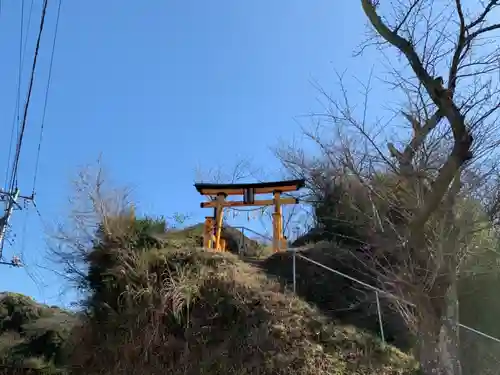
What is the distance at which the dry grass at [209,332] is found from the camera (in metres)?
8.75

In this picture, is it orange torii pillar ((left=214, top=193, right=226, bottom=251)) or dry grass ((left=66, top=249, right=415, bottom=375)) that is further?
orange torii pillar ((left=214, top=193, right=226, bottom=251))

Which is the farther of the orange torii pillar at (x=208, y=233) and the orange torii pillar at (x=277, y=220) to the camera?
the orange torii pillar at (x=277, y=220)

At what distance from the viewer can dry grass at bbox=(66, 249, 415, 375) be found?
28.7ft

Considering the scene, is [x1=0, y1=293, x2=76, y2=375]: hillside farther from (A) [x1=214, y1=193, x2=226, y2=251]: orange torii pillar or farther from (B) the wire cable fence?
(B) the wire cable fence

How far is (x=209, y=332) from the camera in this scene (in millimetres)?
9156

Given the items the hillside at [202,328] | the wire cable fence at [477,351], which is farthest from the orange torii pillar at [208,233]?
the hillside at [202,328]

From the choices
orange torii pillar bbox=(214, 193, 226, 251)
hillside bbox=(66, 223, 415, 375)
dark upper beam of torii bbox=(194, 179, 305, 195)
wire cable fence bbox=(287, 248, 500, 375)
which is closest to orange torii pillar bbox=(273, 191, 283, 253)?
dark upper beam of torii bbox=(194, 179, 305, 195)

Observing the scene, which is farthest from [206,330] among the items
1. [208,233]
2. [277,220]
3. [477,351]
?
[277,220]

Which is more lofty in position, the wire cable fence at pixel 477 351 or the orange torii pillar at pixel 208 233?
the orange torii pillar at pixel 208 233

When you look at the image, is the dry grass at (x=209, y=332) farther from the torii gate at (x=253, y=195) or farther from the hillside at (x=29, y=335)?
the torii gate at (x=253, y=195)

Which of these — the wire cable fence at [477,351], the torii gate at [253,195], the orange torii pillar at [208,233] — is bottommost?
the wire cable fence at [477,351]

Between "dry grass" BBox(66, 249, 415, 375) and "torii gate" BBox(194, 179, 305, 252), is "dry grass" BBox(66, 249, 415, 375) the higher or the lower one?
the lower one

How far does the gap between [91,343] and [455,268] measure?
6.59m

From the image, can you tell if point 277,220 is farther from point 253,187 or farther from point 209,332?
point 209,332
